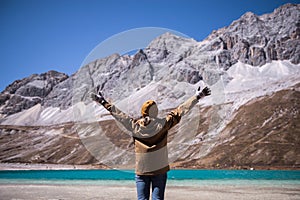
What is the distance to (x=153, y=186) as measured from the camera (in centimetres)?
542

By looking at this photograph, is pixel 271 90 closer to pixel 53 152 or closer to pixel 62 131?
pixel 53 152

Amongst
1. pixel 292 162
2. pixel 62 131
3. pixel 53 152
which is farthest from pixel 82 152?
pixel 292 162

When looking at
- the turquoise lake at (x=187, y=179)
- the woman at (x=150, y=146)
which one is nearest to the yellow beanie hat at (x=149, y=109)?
the woman at (x=150, y=146)

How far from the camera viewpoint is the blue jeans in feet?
17.5

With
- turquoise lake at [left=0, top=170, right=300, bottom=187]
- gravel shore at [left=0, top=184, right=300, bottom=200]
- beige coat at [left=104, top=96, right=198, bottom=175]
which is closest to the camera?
beige coat at [left=104, top=96, right=198, bottom=175]

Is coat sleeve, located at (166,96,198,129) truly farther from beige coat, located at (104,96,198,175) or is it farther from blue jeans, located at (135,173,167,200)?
blue jeans, located at (135,173,167,200)

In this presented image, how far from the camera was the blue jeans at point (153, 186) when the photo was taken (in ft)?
17.5

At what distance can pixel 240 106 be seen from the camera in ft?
412

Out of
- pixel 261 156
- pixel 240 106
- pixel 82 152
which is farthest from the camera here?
pixel 82 152

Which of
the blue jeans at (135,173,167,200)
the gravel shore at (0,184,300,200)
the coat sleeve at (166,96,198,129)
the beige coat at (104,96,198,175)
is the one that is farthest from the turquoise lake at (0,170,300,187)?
the coat sleeve at (166,96,198,129)

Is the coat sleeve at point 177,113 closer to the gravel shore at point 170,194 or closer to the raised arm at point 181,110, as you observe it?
the raised arm at point 181,110

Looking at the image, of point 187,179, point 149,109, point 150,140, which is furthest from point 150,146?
point 187,179

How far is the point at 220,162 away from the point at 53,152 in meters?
83.9

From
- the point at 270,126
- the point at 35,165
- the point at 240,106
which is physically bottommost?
the point at 35,165
